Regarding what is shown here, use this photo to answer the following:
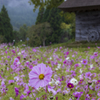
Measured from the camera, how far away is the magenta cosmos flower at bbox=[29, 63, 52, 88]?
1345 mm

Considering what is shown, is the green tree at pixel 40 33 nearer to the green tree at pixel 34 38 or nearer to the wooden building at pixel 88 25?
the green tree at pixel 34 38

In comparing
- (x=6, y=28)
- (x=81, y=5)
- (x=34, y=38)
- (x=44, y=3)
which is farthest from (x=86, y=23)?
(x=6, y=28)

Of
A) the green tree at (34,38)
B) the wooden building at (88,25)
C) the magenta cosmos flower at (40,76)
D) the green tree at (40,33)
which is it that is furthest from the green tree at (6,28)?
the magenta cosmos flower at (40,76)

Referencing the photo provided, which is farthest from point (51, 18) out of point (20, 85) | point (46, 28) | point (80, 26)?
point (20, 85)

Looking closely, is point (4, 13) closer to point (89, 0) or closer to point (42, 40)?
point (42, 40)

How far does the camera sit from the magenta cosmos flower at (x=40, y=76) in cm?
134

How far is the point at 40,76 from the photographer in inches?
53.4

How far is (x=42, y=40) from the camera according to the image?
37969 millimetres

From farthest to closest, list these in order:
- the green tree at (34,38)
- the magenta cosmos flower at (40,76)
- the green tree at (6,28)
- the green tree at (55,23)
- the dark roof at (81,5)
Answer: the green tree at (6,28) → the green tree at (34,38) → the green tree at (55,23) → the dark roof at (81,5) → the magenta cosmos flower at (40,76)

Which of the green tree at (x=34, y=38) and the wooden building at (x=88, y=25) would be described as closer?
the wooden building at (x=88, y=25)

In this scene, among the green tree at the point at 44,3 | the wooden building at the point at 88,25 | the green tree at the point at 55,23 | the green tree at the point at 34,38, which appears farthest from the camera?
the green tree at the point at 34,38

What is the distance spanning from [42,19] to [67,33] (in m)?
7.75

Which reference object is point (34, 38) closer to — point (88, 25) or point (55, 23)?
point (55, 23)

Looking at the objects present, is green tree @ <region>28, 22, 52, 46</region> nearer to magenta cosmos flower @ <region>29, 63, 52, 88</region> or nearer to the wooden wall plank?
the wooden wall plank
